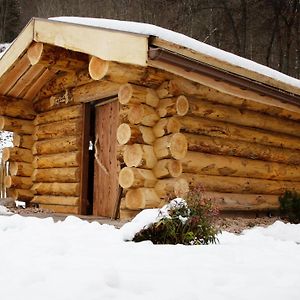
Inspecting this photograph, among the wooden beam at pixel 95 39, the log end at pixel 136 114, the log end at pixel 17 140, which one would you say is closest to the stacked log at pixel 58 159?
the log end at pixel 17 140

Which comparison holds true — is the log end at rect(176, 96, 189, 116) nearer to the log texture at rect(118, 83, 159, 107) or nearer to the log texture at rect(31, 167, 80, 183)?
the log texture at rect(118, 83, 159, 107)

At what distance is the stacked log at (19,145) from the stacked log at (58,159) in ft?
0.46

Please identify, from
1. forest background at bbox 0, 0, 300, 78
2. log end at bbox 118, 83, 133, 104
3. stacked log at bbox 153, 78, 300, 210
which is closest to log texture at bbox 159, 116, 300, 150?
stacked log at bbox 153, 78, 300, 210

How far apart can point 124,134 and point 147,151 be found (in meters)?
0.45

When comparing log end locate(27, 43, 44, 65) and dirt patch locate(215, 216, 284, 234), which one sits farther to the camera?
log end locate(27, 43, 44, 65)

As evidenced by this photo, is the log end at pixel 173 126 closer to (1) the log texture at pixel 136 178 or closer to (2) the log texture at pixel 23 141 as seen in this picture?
(1) the log texture at pixel 136 178

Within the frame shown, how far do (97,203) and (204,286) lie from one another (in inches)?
251

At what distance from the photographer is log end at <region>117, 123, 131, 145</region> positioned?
747cm

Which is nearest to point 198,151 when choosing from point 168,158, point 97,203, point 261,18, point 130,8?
point 168,158

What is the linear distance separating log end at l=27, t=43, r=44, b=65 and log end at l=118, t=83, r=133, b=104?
1862mm

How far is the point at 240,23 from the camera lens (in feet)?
81.2

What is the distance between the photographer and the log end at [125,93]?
743cm

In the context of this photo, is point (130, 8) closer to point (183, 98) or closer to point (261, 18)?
point (261, 18)

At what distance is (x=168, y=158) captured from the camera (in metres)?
7.55
